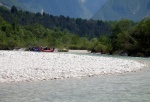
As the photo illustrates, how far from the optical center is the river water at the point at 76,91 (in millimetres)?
18828

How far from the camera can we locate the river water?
18.8 m

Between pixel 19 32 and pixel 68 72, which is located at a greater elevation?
pixel 19 32

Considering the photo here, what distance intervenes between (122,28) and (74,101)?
8194cm

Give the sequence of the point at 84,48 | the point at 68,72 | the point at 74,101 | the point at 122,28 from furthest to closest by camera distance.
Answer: the point at 84,48 < the point at 122,28 < the point at 68,72 < the point at 74,101

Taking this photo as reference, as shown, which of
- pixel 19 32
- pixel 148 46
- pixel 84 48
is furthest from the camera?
pixel 19 32

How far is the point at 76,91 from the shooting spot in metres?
21.6

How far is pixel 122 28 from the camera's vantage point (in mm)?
98438

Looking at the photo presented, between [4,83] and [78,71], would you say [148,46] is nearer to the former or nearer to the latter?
[78,71]

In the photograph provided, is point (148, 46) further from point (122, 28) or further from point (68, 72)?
point (68, 72)

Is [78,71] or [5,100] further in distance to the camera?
[78,71]

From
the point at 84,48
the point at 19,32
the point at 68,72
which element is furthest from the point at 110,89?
the point at 19,32

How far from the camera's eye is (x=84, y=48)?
496 ft

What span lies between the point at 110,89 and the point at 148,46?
6600 centimetres

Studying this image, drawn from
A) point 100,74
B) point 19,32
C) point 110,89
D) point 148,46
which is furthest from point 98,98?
point 19,32
